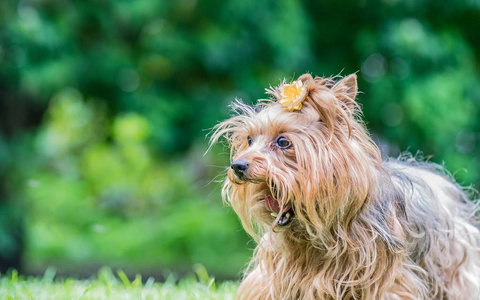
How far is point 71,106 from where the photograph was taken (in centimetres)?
1641

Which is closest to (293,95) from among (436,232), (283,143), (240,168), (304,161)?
(283,143)

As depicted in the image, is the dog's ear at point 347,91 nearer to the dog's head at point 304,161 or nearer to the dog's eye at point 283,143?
the dog's head at point 304,161

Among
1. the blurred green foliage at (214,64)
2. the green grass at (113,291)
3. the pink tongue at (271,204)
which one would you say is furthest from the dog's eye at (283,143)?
the blurred green foliage at (214,64)

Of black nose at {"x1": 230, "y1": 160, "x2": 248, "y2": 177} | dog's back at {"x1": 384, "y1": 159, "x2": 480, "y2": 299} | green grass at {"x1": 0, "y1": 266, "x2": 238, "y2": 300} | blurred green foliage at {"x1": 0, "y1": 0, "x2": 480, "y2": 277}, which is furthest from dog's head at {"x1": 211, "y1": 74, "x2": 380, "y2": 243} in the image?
blurred green foliage at {"x1": 0, "y1": 0, "x2": 480, "y2": 277}

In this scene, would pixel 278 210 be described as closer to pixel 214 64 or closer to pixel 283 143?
pixel 283 143

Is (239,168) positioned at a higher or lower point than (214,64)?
lower

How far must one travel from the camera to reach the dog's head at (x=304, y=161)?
3.42 m

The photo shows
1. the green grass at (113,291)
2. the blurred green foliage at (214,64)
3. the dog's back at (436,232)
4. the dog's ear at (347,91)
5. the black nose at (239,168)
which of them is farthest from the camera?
the blurred green foliage at (214,64)

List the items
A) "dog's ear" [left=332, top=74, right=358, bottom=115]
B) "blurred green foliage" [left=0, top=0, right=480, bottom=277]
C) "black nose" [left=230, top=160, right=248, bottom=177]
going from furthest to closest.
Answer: "blurred green foliage" [left=0, top=0, right=480, bottom=277] → "dog's ear" [left=332, top=74, right=358, bottom=115] → "black nose" [left=230, top=160, right=248, bottom=177]

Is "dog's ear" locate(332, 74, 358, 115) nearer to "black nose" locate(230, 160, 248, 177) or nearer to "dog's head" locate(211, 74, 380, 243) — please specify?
"dog's head" locate(211, 74, 380, 243)

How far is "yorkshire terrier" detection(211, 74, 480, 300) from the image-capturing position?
11.3ft

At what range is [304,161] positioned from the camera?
344cm

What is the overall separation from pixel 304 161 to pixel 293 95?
17.2 inches

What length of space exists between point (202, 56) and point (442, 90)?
3409 mm
